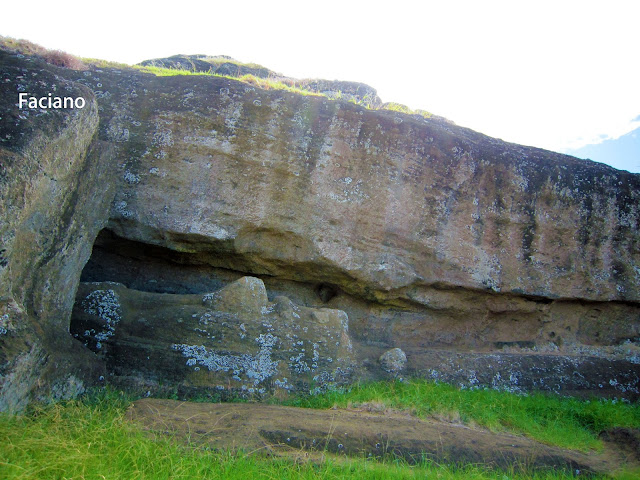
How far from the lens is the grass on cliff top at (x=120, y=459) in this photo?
11.0 ft

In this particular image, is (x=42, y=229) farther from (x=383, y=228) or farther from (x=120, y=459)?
(x=383, y=228)

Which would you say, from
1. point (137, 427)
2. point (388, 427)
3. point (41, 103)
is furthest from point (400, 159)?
point (137, 427)

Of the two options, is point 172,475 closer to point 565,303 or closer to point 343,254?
point 343,254

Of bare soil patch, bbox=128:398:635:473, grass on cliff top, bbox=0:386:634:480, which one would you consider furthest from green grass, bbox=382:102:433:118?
grass on cliff top, bbox=0:386:634:480

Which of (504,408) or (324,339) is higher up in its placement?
(324,339)

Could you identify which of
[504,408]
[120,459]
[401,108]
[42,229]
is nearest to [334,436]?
[120,459]

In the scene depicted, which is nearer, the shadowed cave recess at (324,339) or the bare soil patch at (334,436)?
the bare soil patch at (334,436)

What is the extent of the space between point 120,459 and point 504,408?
4642mm

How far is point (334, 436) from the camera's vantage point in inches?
178

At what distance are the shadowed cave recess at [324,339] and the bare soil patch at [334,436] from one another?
842mm

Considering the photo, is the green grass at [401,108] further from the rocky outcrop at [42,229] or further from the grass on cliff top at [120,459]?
the grass on cliff top at [120,459]

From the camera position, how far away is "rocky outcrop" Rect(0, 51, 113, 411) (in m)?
4.25

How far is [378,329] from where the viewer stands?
26.2 feet

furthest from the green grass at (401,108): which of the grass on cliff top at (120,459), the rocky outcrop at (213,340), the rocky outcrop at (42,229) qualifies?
the grass on cliff top at (120,459)
